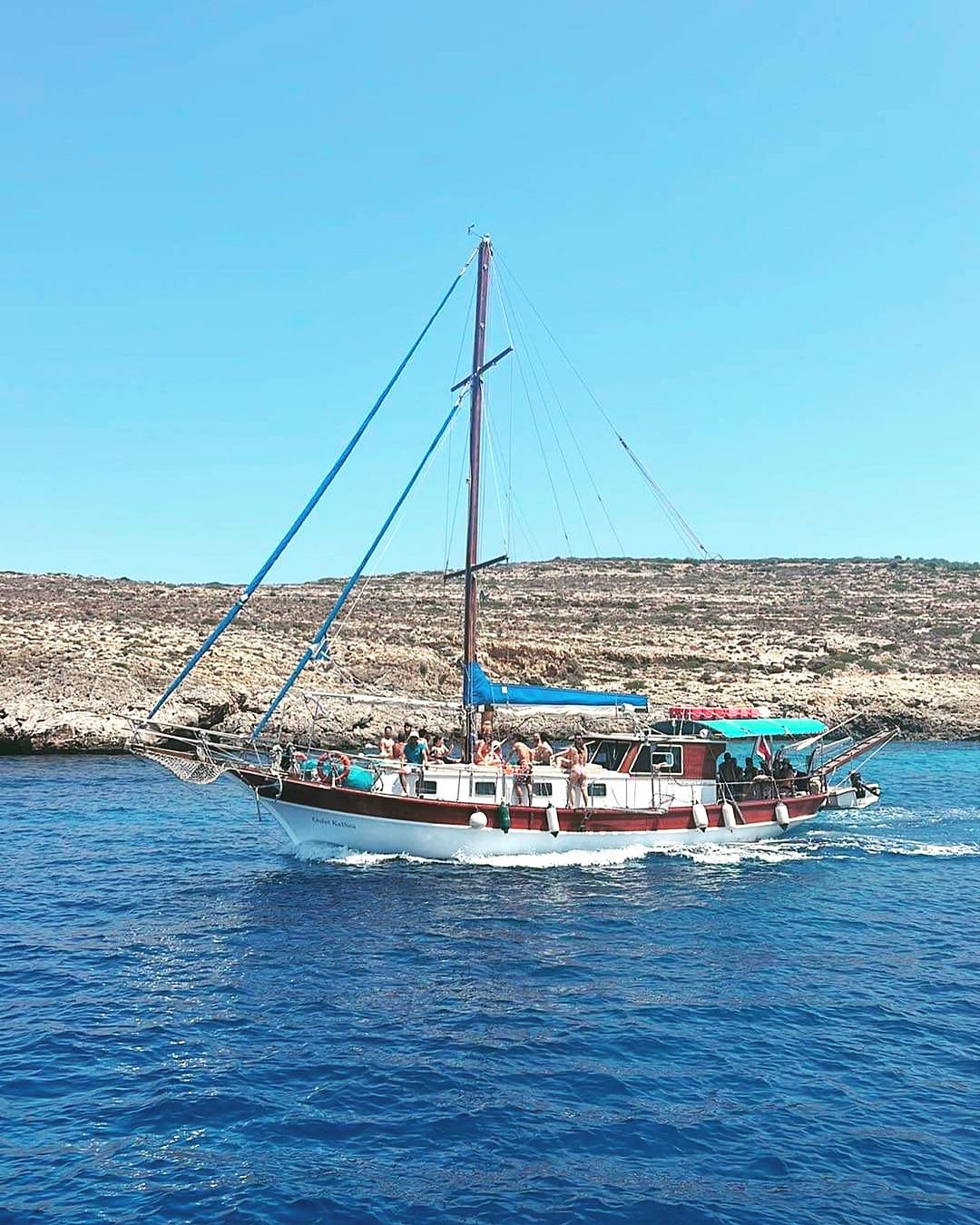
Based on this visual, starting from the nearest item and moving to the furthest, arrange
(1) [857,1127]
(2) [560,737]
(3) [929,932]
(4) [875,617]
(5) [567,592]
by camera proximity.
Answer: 1. (1) [857,1127]
2. (3) [929,932]
3. (2) [560,737]
4. (4) [875,617]
5. (5) [567,592]

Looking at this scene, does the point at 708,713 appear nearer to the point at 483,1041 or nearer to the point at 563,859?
the point at 563,859

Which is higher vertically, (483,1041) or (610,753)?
(610,753)

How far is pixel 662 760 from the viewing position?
33.7 m

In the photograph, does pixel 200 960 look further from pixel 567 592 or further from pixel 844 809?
pixel 567 592

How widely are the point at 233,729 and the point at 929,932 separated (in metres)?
40.0

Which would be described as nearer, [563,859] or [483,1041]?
[483,1041]

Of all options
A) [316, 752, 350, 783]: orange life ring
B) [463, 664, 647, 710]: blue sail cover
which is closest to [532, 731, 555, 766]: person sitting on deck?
[463, 664, 647, 710]: blue sail cover

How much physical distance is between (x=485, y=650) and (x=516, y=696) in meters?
40.4

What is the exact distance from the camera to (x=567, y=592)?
121188mm

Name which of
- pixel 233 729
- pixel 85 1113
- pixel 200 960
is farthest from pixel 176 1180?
pixel 233 729

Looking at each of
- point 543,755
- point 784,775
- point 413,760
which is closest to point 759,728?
point 784,775

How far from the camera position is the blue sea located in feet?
39.7

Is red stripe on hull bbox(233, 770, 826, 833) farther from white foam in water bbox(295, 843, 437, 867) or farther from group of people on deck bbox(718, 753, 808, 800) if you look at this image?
group of people on deck bbox(718, 753, 808, 800)

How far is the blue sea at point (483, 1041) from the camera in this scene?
12.1m
